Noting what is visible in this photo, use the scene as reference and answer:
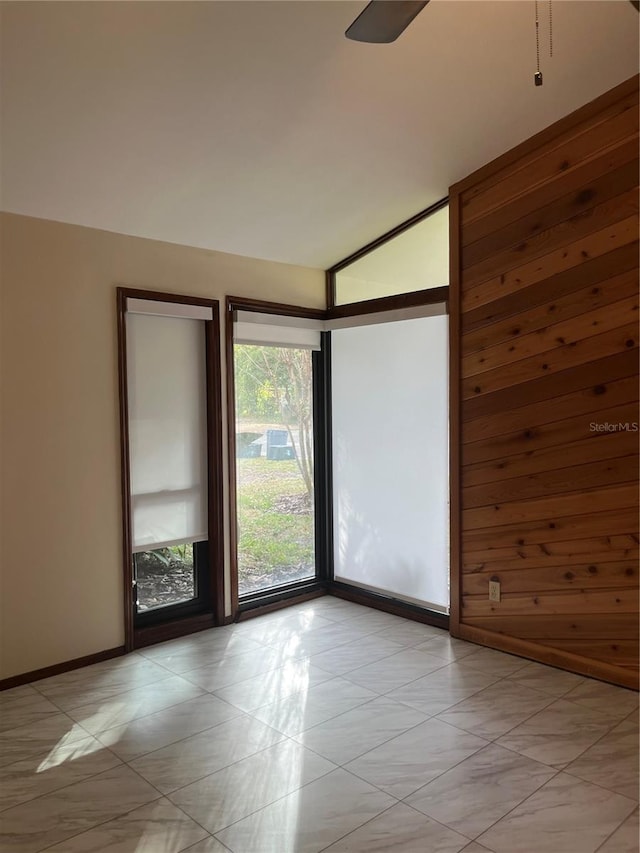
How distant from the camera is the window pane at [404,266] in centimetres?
392

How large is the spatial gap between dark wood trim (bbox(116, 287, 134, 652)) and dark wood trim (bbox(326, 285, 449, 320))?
61.3 inches

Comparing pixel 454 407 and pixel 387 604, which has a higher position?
pixel 454 407

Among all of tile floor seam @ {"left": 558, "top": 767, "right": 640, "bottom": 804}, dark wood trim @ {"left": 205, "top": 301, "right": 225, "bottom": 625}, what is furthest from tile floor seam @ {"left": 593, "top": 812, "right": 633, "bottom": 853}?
dark wood trim @ {"left": 205, "top": 301, "right": 225, "bottom": 625}

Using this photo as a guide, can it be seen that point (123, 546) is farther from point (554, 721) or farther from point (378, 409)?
point (554, 721)

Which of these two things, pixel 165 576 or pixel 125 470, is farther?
pixel 165 576

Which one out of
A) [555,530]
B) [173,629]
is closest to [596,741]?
[555,530]

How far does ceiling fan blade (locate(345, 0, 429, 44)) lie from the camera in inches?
71.1

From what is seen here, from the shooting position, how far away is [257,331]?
13.9 feet

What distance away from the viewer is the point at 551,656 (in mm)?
3383

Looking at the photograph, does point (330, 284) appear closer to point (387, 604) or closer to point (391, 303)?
point (391, 303)

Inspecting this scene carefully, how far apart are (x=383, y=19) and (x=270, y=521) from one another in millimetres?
3214

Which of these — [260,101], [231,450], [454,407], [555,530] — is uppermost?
[260,101]

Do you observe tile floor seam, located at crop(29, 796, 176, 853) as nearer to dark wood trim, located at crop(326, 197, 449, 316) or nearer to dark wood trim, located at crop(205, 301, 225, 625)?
dark wood trim, located at crop(205, 301, 225, 625)

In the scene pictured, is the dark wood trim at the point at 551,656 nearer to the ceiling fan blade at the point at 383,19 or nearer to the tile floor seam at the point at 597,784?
the tile floor seam at the point at 597,784
